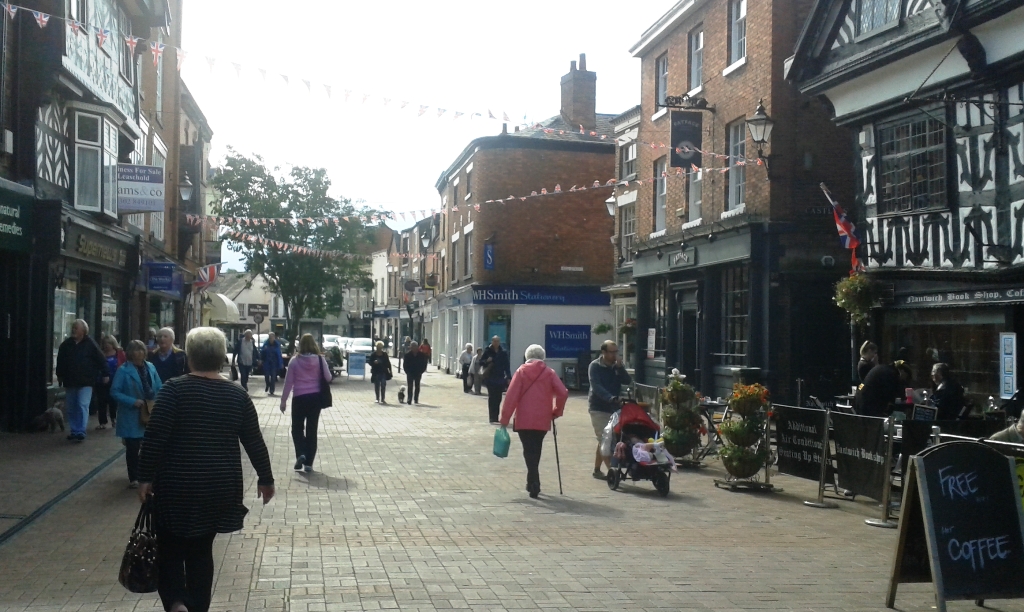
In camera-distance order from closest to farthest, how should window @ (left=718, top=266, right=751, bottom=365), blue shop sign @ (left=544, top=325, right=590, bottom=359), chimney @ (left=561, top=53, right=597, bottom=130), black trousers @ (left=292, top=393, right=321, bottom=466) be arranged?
black trousers @ (left=292, top=393, right=321, bottom=466) < window @ (left=718, top=266, right=751, bottom=365) < blue shop sign @ (left=544, top=325, right=590, bottom=359) < chimney @ (left=561, top=53, right=597, bottom=130)

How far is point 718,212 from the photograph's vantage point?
2380 centimetres

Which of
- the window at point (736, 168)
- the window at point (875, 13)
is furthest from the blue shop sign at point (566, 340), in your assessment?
the window at point (875, 13)

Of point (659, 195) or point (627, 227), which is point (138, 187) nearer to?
Result: point (659, 195)

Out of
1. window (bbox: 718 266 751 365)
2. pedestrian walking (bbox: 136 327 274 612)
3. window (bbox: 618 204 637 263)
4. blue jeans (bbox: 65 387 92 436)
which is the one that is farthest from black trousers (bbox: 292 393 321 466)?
window (bbox: 618 204 637 263)

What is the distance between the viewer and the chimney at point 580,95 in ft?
137

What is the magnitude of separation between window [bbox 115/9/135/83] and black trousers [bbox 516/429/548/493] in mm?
14590

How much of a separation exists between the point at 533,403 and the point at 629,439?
1.22 meters

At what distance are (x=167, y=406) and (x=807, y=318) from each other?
1806 cm

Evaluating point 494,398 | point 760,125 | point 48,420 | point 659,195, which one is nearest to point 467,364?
point 659,195

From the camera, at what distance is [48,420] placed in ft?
56.5

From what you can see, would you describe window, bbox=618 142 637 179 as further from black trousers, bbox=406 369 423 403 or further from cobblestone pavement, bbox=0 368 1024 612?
cobblestone pavement, bbox=0 368 1024 612

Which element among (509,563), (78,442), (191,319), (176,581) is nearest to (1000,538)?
(509,563)

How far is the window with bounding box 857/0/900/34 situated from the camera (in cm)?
1692

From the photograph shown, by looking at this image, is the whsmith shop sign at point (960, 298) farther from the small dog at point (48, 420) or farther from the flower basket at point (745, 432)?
the small dog at point (48, 420)
